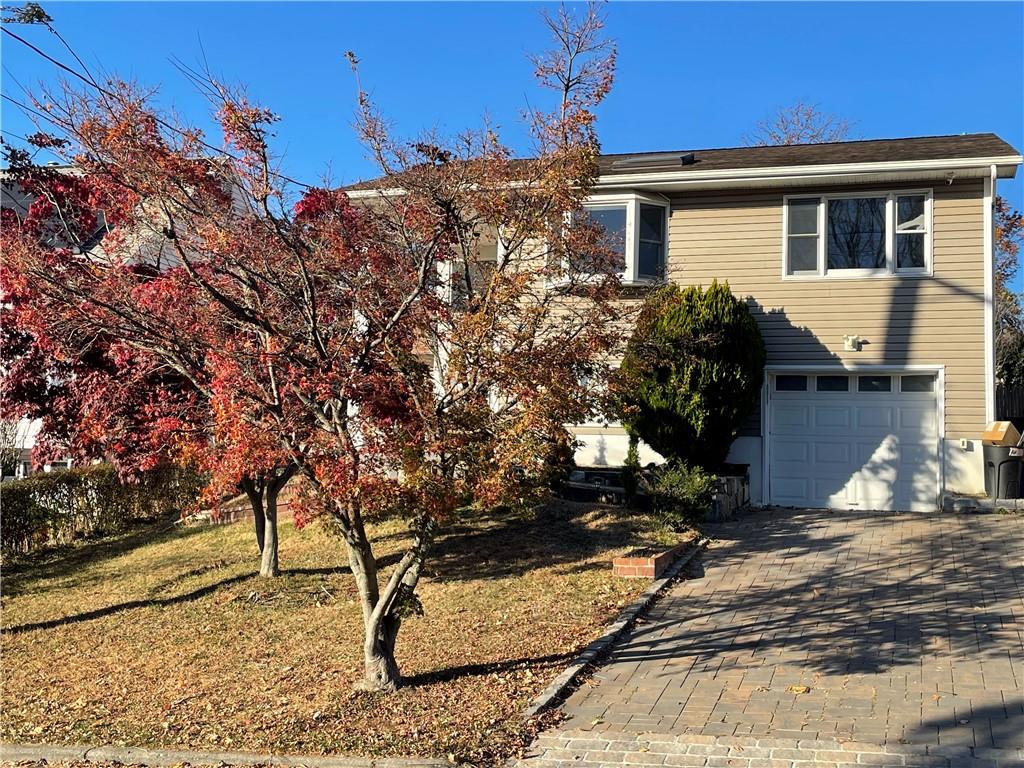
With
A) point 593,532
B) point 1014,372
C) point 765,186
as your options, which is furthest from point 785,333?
point 1014,372

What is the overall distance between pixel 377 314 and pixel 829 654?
4.54 meters

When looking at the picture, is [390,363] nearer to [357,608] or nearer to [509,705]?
[509,705]

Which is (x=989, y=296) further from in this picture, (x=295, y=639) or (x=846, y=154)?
(x=295, y=639)

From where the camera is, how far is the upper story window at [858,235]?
15.1 meters

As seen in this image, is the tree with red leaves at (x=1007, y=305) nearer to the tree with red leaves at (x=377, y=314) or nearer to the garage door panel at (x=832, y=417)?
the garage door panel at (x=832, y=417)

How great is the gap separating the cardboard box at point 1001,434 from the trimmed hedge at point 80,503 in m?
12.7

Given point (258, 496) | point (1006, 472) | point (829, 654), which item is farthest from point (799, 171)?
point (258, 496)

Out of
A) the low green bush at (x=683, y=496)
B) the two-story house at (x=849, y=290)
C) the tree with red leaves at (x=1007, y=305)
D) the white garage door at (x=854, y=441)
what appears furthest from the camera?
the tree with red leaves at (x=1007, y=305)

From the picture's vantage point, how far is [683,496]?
12.6 meters

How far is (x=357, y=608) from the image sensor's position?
1006 cm

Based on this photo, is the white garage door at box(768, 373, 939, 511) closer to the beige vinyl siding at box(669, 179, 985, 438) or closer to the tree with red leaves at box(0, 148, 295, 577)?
the beige vinyl siding at box(669, 179, 985, 438)

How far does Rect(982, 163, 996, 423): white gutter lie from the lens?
1452 cm

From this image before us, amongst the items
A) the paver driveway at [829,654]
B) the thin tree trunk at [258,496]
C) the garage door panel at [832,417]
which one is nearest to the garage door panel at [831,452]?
the garage door panel at [832,417]

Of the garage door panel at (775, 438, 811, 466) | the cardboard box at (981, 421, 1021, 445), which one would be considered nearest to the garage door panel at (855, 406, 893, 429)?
the garage door panel at (775, 438, 811, 466)
